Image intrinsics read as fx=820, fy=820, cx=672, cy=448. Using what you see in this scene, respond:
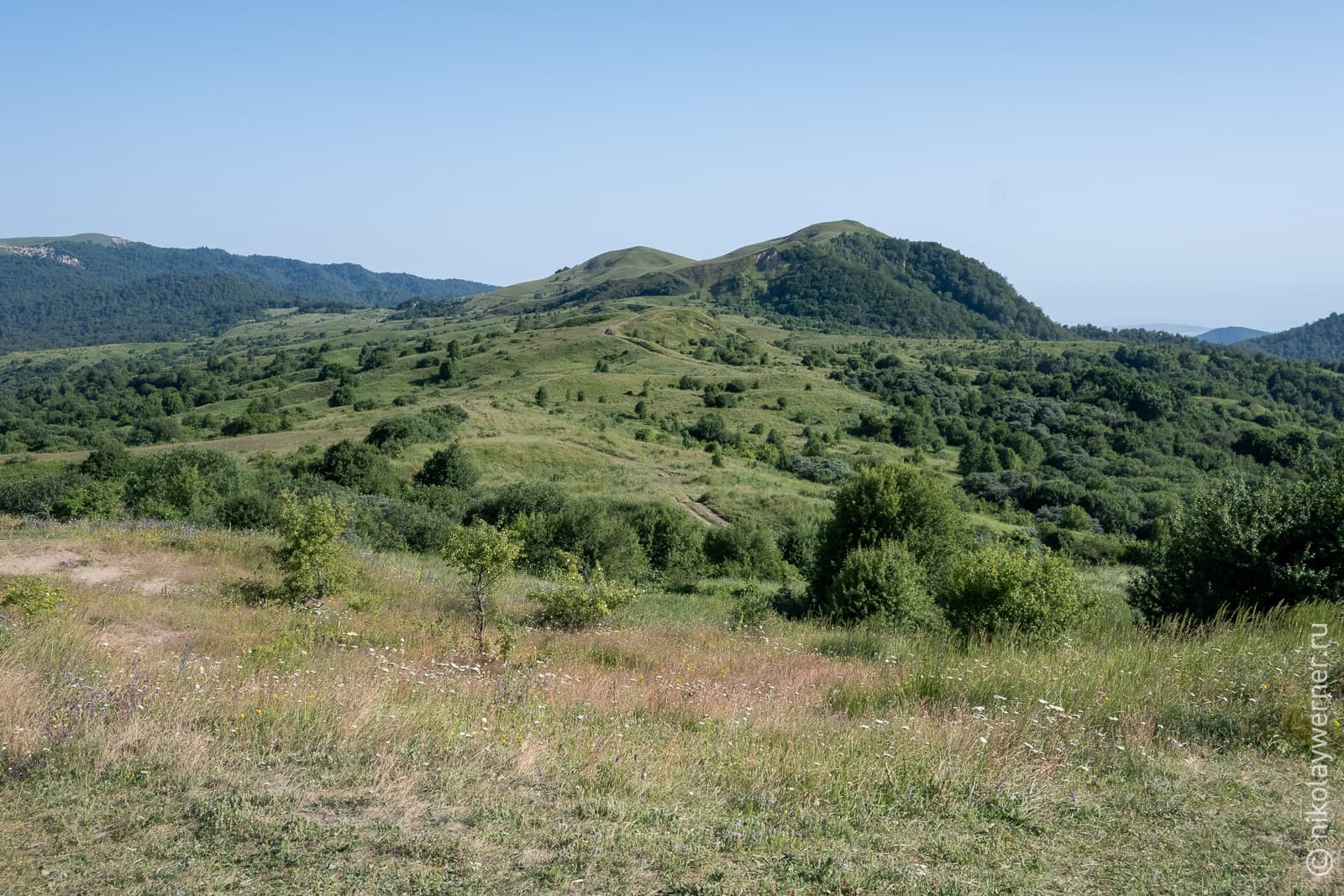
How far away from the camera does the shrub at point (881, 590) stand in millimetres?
16656

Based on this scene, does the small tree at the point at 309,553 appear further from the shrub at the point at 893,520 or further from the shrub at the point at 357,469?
the shrub at the point at 357,469

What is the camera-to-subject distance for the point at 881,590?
17078 mm

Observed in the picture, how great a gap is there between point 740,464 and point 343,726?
50.5 metres

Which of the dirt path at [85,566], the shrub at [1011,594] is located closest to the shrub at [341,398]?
the dirt path at [85,566]

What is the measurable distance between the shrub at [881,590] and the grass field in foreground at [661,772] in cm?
812

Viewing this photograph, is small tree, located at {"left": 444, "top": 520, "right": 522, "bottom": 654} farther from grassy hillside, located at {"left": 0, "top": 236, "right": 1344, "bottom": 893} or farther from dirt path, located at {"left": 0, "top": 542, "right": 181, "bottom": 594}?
dirt path, located at {"left": 0, "top": 542, "right": 181, "bottom": 594}

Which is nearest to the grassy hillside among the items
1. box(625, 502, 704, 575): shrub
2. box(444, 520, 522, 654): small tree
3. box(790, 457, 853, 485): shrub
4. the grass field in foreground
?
the grass field in foreground

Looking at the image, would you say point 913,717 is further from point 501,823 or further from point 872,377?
point 872,377

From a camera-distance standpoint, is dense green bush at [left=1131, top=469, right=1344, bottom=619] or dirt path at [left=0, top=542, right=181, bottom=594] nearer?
dense green bush at [left=1131, top=469, right=1344, bottom=619]

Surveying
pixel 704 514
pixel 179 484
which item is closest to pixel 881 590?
pixel 704 514

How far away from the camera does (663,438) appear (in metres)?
61.3

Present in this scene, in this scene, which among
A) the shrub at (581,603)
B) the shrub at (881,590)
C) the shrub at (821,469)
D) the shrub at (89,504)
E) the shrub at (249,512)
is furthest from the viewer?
the shrub at (821,469)

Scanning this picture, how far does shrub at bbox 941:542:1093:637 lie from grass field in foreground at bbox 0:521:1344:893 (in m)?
3.84

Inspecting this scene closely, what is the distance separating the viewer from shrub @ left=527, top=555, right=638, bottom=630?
13.8 meters
